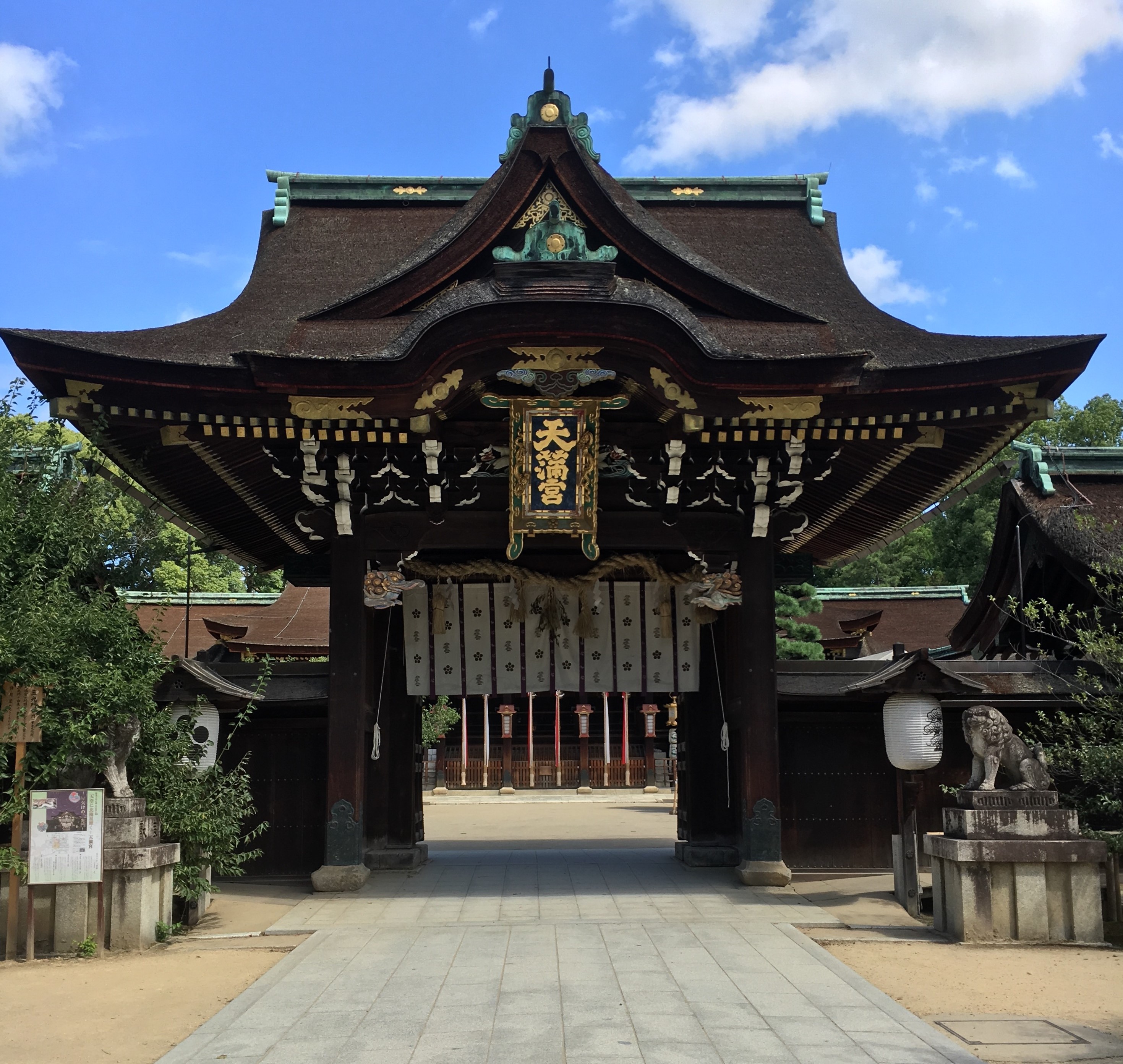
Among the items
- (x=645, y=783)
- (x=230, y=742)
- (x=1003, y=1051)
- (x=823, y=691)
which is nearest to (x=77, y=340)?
(x=230, y=742)

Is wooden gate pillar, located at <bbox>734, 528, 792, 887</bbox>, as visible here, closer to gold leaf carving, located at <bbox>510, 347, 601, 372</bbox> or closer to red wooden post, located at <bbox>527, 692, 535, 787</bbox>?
gold leaf carving, located at <bbox>510, 347, 601, 372</bbox>

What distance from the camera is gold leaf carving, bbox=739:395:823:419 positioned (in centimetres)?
1008

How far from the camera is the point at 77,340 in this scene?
10.1 m

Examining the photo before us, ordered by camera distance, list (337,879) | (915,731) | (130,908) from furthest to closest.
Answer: (337,879) < (915,731) < (130,908)

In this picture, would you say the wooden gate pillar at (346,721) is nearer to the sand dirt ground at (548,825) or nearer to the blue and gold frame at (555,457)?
the blue and gold frame at (555,457)

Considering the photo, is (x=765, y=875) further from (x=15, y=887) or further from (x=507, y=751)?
A: (x=507, y=751)

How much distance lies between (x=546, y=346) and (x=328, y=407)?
6.89 feet

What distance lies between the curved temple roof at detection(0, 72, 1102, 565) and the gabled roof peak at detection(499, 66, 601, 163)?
3 cm

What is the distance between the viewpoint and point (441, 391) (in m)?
10.0

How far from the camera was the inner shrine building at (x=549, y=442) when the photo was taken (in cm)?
991

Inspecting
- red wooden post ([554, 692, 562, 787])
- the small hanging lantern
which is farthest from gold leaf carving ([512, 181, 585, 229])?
the small hanging lantern

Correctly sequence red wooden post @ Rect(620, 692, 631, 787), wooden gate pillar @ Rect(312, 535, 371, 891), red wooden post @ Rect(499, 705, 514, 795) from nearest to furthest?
1. wooden gate pillar @ Rect(312, 535, 371, 891)
2. red wooden post @ Rect(499, 705, 514, 795)
3. red wooden post @ Rect(620, 692, 631, 787)

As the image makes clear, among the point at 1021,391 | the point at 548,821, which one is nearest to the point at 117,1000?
the point at 1021,391

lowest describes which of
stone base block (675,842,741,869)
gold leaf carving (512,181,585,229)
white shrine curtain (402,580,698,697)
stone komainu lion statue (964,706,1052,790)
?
stone base block (675,842,741,869)
